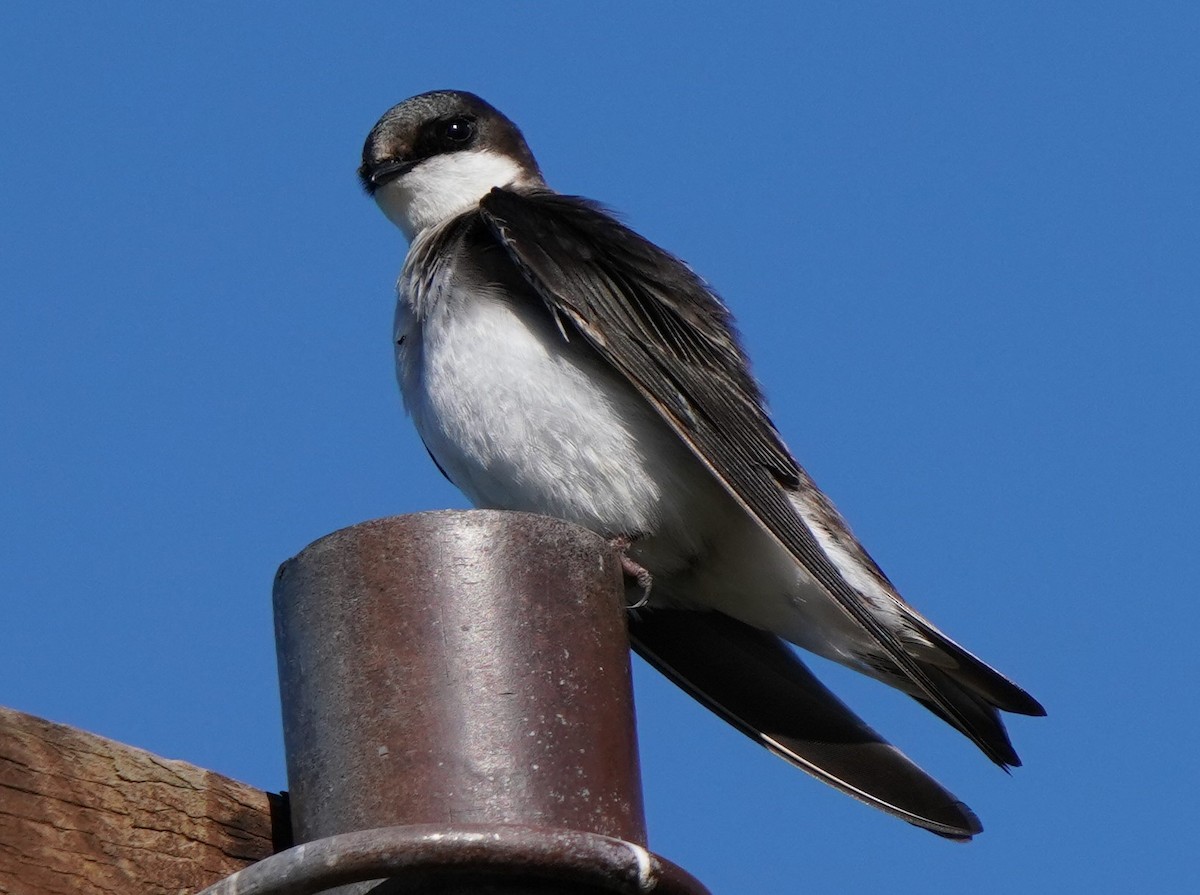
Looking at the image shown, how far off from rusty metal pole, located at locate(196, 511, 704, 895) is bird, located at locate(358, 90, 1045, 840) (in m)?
1.82

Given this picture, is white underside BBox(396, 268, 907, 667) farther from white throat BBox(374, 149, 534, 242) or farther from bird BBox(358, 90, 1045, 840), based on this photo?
white throat BBox(374, 149, 534, 242)

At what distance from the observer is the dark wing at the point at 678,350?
16.2ft

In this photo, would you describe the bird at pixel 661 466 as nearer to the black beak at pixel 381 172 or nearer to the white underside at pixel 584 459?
the white underside at pixel 584 459

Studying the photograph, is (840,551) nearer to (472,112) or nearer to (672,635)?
(672,635)

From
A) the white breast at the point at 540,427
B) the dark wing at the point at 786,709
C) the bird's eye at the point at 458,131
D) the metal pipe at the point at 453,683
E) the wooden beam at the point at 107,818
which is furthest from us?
the bird's eye at the point at 458,131

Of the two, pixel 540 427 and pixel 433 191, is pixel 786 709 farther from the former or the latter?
pixel 433 191

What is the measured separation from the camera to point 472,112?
720 centimetres

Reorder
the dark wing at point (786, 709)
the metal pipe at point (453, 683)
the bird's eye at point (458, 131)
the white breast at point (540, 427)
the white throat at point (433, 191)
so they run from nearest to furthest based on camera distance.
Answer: the metal pipe at point (453, 683) < the dark wing at point (786, 709) < the white breast at point (540, 427) < the white throat at point (433, 191) < the bird's eye at point (458, 131)

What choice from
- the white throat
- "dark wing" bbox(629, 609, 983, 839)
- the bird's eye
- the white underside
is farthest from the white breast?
the bird's eye

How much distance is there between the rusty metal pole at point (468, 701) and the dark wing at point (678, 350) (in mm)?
1877

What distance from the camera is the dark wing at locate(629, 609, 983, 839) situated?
14.1 feet

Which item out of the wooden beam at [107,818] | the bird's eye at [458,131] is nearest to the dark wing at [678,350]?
the bird's eye at [458,131]

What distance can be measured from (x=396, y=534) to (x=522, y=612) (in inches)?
9.4

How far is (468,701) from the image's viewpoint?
2750 millimetres
